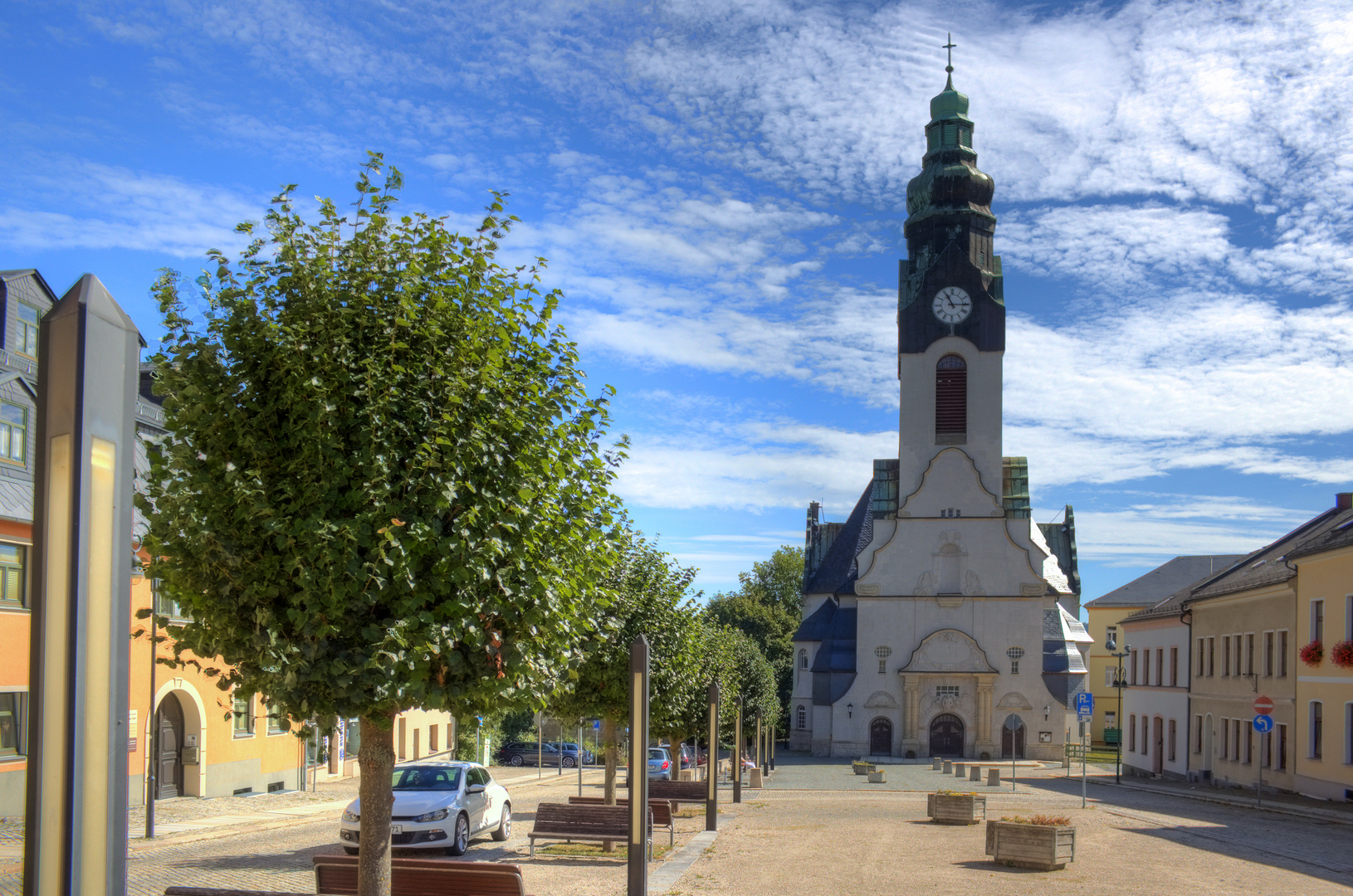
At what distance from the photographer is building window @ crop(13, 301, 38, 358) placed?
24.5m

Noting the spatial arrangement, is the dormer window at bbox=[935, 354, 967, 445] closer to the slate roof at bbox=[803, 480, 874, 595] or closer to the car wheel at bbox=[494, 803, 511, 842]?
the slate roof at bbox=[803, 480, 874, 595]

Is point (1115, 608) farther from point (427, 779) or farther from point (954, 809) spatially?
point (427, 779)

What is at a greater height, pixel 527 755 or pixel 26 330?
pixel 26 330

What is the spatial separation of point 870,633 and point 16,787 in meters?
51.5

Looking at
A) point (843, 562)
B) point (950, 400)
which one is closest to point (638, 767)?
point (950, 400)

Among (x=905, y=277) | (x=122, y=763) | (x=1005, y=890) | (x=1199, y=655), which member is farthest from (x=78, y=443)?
(x=905, y=277)

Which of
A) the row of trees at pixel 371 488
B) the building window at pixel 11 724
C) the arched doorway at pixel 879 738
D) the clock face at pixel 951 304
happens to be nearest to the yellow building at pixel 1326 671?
the row of trees at pixel 371 488

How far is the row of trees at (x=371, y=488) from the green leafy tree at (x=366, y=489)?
0.02 m

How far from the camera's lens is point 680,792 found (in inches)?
1026

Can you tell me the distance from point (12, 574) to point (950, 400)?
55086 mm

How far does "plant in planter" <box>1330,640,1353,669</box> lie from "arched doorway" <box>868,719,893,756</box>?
3790cm

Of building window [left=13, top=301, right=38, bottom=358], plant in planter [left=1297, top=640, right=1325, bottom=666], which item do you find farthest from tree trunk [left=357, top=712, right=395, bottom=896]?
plant in planter [left=1297, top=640, right=1325, bottom=666]

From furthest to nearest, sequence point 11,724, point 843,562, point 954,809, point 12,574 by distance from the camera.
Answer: point 843,562, point 954,809, point 12,574, point 11,724

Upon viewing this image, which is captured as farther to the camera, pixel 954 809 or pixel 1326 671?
pixel 1326 671
